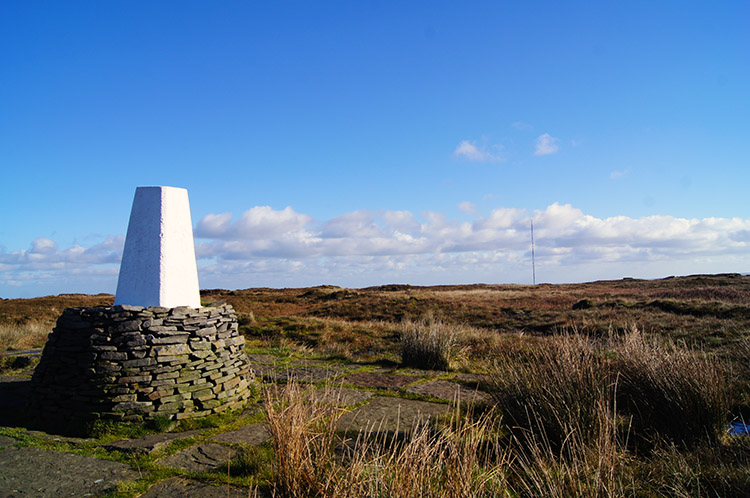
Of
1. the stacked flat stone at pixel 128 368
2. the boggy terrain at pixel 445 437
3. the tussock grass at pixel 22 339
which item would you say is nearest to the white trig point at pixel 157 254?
the stacked flat stone at pixel 128 368

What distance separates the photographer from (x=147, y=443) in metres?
4.89

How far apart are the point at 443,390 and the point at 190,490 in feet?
13.2

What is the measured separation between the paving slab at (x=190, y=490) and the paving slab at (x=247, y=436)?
0.92 m

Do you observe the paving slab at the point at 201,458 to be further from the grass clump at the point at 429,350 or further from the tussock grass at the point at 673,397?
the grass clump at the point at 429,350

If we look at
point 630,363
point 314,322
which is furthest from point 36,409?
point 314,322

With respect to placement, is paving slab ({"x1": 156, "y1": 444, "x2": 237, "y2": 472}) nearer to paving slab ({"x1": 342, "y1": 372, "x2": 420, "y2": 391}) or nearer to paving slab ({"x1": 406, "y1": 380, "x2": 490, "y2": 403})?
paving slab ({"x1": 342, "y1": 372, "x2": 420, "y2": 391})

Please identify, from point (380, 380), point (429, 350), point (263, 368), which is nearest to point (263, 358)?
point (263, 368)

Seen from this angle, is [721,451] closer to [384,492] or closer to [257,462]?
[384,492]

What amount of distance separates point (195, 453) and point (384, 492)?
2.94 meters

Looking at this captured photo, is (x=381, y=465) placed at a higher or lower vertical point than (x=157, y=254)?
lower

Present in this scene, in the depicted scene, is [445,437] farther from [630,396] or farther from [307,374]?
[307,374]

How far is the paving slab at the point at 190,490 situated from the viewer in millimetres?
3707

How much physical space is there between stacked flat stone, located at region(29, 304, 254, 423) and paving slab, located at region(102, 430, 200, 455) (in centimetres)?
38

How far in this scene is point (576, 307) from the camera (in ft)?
87.8
